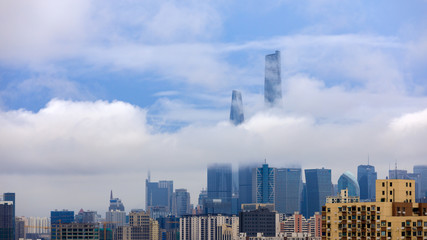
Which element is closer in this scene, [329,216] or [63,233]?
[329,216]

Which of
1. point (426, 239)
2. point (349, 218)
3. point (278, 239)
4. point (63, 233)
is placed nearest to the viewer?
point (426, 239)

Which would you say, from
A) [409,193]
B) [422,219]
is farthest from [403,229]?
[409,193]

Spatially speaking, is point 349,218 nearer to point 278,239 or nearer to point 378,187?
point 378,187

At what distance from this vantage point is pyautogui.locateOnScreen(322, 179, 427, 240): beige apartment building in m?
74.6

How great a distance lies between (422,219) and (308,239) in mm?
122081

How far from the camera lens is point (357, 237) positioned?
3054 inches

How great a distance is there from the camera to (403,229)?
244 feet

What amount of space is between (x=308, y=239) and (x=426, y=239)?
12271cm

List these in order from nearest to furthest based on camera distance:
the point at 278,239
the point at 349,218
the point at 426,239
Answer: the point at 426,239 → the point at 349,218 → the point at 278,239

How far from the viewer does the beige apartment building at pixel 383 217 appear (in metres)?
74.6

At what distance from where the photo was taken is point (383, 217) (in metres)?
75.6

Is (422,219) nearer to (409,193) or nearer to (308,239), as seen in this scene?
(409,193)

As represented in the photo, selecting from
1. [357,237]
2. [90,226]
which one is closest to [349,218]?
[357,237]

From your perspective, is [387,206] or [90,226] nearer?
[387,206]
